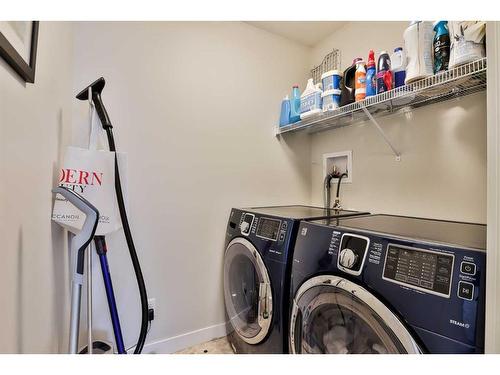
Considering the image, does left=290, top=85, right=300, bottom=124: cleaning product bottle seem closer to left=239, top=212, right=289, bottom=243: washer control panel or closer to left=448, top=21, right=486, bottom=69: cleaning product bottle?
left=239, top=212, right=289, bottom=243: washer control panel

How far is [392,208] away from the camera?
1581mm

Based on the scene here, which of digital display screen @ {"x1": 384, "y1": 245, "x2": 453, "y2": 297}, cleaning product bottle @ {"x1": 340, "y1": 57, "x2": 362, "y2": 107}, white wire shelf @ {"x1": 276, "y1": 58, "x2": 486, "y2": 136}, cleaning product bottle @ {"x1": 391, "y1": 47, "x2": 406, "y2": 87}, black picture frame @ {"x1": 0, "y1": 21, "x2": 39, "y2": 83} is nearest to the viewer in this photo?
black picture frame @ {"x1": 0, "y1": 21, "x2": 39, "y2": 83}

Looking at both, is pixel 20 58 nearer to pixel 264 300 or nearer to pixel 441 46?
pixel 264 300

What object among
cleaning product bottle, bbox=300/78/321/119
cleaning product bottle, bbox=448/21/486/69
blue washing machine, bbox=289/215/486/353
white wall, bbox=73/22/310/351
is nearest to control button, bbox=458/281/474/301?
blue washing machine, bbox=289/215/486/353

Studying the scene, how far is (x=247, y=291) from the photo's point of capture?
152cm

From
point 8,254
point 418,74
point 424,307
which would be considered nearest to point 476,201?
point 418,74

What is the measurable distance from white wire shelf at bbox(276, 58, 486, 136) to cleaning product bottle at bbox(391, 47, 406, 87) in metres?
0.07

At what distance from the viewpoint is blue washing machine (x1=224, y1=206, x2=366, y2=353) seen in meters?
1.23

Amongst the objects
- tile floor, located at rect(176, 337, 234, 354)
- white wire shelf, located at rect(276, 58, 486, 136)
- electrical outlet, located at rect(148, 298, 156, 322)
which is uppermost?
white wire shelf, located at rect(276, 58, 486, 136)

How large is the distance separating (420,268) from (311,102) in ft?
4.03

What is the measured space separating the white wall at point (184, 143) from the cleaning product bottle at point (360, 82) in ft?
2.49

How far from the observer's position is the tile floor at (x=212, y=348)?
5.38 ft

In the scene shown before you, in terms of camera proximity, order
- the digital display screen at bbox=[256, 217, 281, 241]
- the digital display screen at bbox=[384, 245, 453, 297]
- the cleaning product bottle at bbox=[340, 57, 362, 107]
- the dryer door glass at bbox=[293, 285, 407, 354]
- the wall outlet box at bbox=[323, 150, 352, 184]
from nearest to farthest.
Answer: the digital display screen at bbox=[384, 245, 453, 297]
the dryer door glass at bbox=[293, 285, 407, 354]
the digital display screen at bbox=[256, 217, 281, 241]
the cleaning product bottle at bbox=[340, 57, 362, 107]
the wall outlet box at bbox=[323, 150, 352, 184]

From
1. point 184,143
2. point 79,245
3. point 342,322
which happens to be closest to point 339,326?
point 342,322
